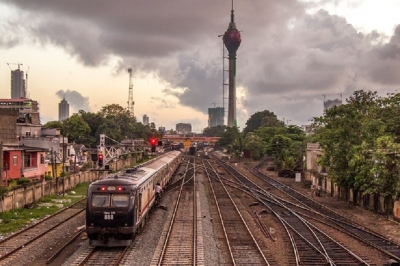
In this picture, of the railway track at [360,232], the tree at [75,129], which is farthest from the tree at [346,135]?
the tree at [75,129]

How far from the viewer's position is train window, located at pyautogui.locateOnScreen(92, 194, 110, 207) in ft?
60.4

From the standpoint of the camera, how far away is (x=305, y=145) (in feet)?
202

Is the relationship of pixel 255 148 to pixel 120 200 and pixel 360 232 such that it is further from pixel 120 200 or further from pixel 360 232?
pixel 120 200

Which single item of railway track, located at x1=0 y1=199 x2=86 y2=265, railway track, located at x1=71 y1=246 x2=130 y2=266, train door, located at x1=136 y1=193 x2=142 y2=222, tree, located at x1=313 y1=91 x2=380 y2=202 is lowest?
railway track, located at x1=0 y1=199 x2=86 y2=265

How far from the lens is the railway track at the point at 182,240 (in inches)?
663

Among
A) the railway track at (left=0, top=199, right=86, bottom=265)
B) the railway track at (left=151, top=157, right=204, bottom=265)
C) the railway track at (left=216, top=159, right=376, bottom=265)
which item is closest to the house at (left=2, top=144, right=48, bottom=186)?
the railway track at (left=0, top=199, right=86, bottom=265)

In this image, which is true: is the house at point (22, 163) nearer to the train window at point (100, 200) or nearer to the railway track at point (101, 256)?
the train window at point (100, 200)

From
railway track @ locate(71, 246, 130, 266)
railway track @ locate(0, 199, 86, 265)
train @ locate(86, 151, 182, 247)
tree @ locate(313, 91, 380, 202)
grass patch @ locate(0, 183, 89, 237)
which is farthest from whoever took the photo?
tree @ locate(313, 91, 380, 202)

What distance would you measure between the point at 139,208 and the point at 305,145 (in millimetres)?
45088

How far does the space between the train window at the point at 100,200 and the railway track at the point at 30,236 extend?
3.53 meters

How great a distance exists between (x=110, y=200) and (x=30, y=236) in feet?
18.9

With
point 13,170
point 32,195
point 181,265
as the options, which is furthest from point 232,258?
point 13,170

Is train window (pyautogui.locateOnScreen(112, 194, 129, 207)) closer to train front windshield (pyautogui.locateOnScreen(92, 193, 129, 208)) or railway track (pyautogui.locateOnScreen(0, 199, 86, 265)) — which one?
train front windshield (pyautogui.locateOnScreen(92, 193, 129, 208))

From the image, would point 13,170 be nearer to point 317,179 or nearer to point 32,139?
point 32,139
